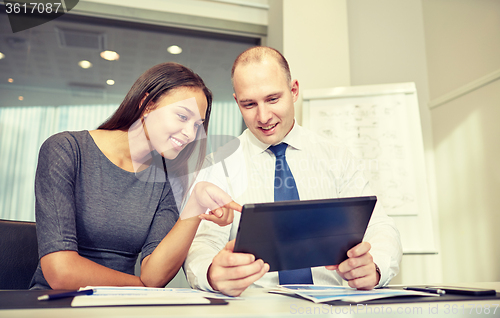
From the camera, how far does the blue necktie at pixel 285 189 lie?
1.11 meters

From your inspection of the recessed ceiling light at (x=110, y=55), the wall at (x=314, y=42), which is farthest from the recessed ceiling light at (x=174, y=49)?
the wall at (x=314, y=42)

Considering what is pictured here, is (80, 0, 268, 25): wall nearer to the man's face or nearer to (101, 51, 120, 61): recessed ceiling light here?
(101, 51, 120, 61): recessed ceiling light

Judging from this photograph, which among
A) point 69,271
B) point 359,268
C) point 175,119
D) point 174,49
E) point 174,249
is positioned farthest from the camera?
point 174,49

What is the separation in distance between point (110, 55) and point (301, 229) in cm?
238

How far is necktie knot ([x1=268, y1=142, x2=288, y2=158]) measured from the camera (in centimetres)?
130

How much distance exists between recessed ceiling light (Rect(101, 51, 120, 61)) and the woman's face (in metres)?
1.58

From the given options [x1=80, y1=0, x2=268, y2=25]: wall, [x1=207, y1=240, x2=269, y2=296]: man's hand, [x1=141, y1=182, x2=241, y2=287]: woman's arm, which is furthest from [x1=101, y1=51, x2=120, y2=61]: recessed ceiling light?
[x1=207, y1=240, x2=269, y2=296]: man's hand

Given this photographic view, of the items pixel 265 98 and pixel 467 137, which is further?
pixel 467 137

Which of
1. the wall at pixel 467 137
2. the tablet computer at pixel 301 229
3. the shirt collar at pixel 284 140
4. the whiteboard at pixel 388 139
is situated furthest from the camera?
the whiteboard at pixel 388 139

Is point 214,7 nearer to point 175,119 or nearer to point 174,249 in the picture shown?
point 175,119

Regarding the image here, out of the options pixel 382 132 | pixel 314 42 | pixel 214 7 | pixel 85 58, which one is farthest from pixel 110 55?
pixel 382 132

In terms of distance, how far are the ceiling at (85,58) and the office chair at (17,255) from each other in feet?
4.85

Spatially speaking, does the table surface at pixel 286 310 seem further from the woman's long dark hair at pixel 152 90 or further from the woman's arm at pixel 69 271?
the woman's long dark hair at pixel 152 90

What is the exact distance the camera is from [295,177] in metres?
1.29
